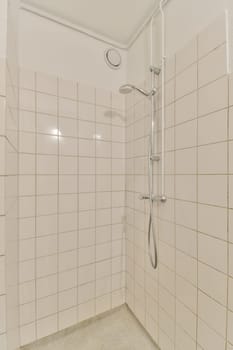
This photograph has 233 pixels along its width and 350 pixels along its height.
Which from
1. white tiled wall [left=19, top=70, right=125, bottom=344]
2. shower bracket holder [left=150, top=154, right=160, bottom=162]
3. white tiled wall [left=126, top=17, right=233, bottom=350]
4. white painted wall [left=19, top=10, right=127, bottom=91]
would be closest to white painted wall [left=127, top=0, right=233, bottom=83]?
white tiled wall [left=126, top=17, right=233, bottom=350]

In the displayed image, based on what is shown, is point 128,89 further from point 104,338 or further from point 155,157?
point 104,338

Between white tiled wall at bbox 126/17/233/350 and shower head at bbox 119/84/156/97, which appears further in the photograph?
shower head at bbox 119/84/156/97

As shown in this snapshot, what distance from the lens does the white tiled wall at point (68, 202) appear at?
4.21 feet

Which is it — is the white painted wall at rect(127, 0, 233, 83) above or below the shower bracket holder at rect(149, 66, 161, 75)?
above

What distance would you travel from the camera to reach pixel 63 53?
4.64 feet

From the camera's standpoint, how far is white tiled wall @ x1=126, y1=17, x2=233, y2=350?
33.0 inches

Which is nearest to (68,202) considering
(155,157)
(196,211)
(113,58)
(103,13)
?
(155,157)

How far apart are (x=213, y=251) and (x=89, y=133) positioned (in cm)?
120

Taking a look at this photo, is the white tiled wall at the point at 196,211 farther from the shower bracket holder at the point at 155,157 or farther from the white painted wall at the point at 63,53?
the white painted wall at the point at 63,53

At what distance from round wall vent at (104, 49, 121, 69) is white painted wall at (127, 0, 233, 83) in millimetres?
160

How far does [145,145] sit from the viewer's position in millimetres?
1423

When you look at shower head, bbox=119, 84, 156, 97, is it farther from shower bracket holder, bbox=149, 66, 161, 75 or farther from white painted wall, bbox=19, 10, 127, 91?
white painted wall, bbox=19, 10, 127, 91

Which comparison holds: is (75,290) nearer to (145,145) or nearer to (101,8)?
(145,145)

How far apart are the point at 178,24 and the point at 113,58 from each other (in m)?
0.65
